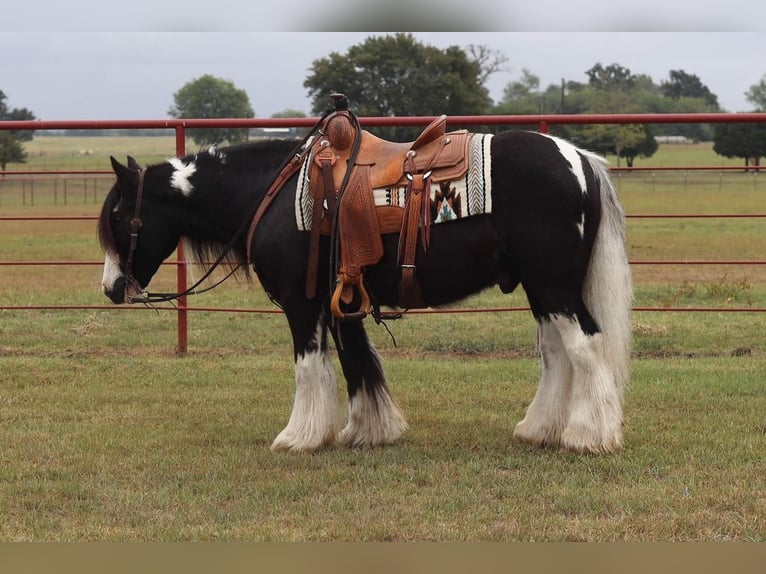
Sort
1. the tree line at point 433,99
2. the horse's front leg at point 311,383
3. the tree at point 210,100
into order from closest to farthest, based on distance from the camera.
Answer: the horse's front leg at point 311,383, the tree line at point 433,99, the tree at point 210,100

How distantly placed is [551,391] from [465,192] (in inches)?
46.3

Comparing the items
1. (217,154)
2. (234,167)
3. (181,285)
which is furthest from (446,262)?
(181,285)

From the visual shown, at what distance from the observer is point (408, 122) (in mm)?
7293

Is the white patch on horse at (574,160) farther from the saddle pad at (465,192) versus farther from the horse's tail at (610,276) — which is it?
the saddle pad at (465,192)

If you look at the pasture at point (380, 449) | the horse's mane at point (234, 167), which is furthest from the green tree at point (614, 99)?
the horse's mane at point (234, 167)

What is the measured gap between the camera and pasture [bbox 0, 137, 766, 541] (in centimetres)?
402

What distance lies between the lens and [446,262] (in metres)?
4.95

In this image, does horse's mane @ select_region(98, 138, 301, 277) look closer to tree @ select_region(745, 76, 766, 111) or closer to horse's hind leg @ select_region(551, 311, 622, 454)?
horse's hind leg @ select_region(551, 311, 622, 454)

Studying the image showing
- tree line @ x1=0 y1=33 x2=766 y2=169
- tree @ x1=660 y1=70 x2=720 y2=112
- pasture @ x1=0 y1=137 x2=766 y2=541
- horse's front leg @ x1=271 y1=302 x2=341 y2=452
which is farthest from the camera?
tree @ x1=660 y1=70 x2=720 y2=112

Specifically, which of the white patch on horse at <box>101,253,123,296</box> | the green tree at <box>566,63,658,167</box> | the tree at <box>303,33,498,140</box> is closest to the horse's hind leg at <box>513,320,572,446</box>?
the white patch on horse at <box>101,253,123,296</box>

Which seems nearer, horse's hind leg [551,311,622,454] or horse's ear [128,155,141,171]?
horse's hind leg [551,311,622,454]

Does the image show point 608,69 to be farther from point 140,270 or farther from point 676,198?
point 140,270

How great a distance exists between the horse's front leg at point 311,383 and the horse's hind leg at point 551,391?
110 cm

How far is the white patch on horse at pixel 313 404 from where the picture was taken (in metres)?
5.11
